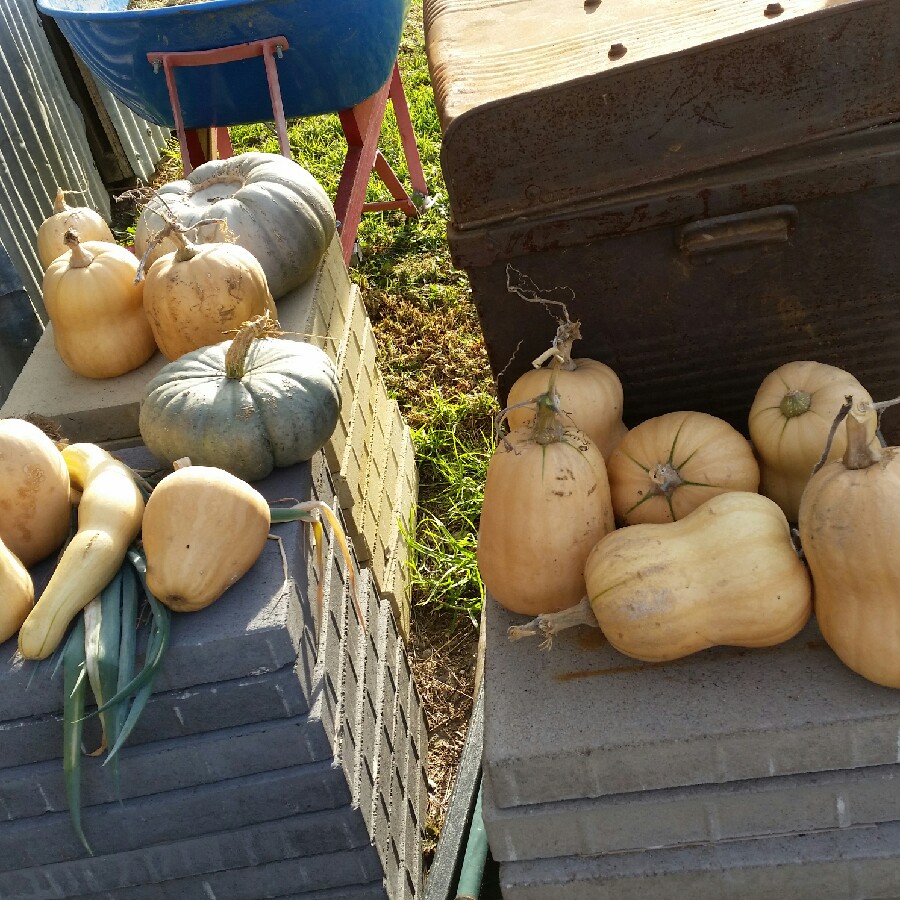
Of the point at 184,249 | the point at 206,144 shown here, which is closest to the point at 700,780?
the point at 184,249

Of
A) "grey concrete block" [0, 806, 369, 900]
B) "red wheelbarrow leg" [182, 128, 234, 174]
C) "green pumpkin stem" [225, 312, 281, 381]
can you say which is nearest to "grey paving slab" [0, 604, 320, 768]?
"grey concrete block" [0, 806, 369, 900]

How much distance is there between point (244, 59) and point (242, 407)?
231 cm

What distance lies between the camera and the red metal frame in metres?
3.72

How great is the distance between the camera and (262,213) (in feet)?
8.68

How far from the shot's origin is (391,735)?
2.29 meters

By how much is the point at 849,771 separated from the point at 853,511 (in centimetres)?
43

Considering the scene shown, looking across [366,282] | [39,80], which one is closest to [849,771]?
[366,282]

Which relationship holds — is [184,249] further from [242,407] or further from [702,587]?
[702,587]

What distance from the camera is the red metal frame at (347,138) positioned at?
3723 mm

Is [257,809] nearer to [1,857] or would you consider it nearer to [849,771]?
[1,857]

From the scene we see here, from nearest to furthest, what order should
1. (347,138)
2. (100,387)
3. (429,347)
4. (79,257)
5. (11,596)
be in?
1. (11,596)
2. (79,257)
3. (100,387)
4. (429,347)
5. (347,138)

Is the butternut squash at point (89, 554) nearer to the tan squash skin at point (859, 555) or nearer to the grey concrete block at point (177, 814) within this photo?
the grey concrete block at point (177, 814)

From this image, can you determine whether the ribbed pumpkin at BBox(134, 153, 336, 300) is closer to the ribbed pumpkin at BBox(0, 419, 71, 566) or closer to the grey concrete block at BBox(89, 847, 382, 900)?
→ the ribbed pumpkin at BBox(0, 419, 71, 566)

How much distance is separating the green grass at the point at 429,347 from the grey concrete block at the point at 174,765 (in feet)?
4.50
